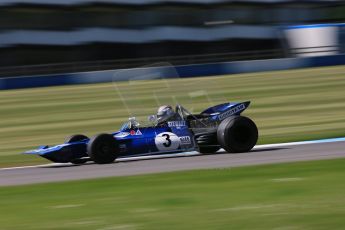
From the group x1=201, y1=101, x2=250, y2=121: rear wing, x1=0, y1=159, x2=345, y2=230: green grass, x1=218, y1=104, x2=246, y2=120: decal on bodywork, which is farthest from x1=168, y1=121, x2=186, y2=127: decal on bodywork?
x1=0, y1=159, x2=345, y2=230: green grass

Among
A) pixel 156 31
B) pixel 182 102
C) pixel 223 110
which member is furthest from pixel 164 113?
pixel 156 31

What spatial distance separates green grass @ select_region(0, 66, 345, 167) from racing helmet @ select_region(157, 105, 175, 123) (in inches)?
6.2

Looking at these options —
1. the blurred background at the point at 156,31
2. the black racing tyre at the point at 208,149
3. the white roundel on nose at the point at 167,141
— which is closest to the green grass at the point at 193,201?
the white roundel on nose at the point at 167,141

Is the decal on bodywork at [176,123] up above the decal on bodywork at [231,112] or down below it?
below

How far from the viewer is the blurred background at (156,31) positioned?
143 ft

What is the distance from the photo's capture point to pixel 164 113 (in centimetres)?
1220

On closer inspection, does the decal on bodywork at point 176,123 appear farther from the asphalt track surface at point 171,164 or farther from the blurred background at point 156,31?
the blurred background at point 156,31

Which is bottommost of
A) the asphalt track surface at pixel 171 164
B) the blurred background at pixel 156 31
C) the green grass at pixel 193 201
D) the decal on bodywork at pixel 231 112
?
the green grass at pixel 193 201

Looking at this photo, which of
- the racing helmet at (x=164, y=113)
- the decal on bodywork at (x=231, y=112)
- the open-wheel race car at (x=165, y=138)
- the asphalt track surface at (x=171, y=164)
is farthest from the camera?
the decal on bodywork at (x=231, y=112)

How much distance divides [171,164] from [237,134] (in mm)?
1337

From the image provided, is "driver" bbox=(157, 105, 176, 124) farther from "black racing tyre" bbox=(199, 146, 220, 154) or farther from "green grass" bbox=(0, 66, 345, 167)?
"black racing tyre" bbox=(199, 146, 220, 154)

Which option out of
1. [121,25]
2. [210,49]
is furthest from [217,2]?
[121,25]

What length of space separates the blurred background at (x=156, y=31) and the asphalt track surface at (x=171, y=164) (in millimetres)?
28284

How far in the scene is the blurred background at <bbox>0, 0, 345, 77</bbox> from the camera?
143 feet
